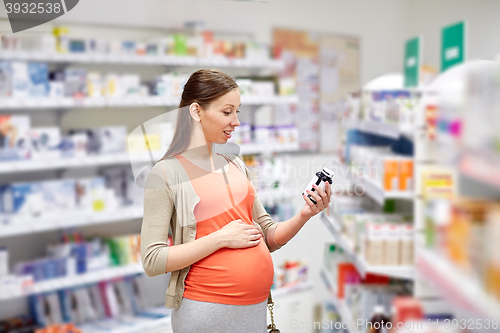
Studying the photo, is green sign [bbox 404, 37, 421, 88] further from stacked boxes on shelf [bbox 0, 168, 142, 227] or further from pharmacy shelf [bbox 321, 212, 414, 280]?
stacked boxes on shelf [bbox 0, 168, 142, 227]

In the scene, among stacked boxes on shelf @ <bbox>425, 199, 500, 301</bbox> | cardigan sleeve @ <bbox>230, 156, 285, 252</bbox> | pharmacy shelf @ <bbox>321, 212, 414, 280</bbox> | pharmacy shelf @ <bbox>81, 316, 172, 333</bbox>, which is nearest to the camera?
stacked boxes on shelf @ <bbox>425, 199, 500, 301</bbox>

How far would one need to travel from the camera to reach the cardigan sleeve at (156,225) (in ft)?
3.53

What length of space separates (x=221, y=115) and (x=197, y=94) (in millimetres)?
80

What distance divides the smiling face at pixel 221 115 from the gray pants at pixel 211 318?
43 centimetres

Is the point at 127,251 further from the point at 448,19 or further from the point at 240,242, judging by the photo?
the point at 448,19

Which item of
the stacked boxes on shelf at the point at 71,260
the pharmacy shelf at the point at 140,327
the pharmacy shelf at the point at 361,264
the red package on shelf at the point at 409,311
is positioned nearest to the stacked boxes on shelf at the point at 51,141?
the stacked boxes on shelf at the point at 71,260

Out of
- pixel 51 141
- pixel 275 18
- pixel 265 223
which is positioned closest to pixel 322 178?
pixel 265 223

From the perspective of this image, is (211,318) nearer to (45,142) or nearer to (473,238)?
(473,238)

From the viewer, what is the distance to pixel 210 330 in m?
1.14

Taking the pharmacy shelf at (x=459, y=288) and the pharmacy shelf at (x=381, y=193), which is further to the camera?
the pharmacy shelf at (x=381, y=193)

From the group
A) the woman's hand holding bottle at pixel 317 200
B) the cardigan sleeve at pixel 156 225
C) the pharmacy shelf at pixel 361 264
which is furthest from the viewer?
the pharmacy shelf at pixel 361 264

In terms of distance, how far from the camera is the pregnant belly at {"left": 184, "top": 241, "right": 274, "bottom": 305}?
114 centimetres

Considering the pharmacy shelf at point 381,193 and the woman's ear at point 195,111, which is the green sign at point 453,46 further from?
the woman's ear at point 195,111

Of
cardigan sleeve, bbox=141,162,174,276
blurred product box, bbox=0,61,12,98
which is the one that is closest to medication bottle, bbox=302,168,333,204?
cardigan sleeve, bbox=141,162,174,276
